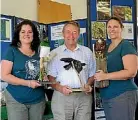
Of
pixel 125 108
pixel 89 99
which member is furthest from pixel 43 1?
pixel 125 108

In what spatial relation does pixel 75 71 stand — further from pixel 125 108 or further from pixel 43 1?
pixel 43 1

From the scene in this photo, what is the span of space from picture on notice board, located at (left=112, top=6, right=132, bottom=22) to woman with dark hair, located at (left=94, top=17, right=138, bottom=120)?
3.06ft

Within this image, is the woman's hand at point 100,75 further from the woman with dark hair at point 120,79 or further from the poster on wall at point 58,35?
the poster on wall at point 58,35

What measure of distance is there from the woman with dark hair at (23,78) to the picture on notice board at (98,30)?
987 millimetres

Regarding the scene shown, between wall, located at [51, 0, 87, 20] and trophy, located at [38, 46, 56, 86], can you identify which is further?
wall, located at [51, 0, 87, 20]

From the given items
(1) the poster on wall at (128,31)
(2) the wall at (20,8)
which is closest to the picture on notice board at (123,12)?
(1) the poster on wall at (128,31)

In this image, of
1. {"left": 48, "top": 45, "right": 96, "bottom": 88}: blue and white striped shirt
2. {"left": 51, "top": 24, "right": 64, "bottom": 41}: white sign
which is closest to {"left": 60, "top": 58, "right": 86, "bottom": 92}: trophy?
{"left": 48, "top": 45, "right": 96, "bottom": 88}: blue and white striped shirt

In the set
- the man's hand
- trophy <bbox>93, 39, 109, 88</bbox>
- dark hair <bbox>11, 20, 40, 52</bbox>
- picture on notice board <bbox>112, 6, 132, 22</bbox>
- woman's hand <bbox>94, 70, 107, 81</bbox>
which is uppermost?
picture on notice board <bbox>112, 6, 132, 22</bbox>

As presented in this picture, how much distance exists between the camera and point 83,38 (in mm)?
3014

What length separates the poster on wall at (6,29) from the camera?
8.61 feet

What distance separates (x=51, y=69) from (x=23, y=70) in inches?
9.9

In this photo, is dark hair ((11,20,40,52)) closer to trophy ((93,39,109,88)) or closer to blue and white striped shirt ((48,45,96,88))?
blue and white striped shirt ((48,45,96,88))

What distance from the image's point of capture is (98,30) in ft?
10.1

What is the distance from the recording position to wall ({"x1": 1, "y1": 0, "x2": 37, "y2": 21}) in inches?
116
